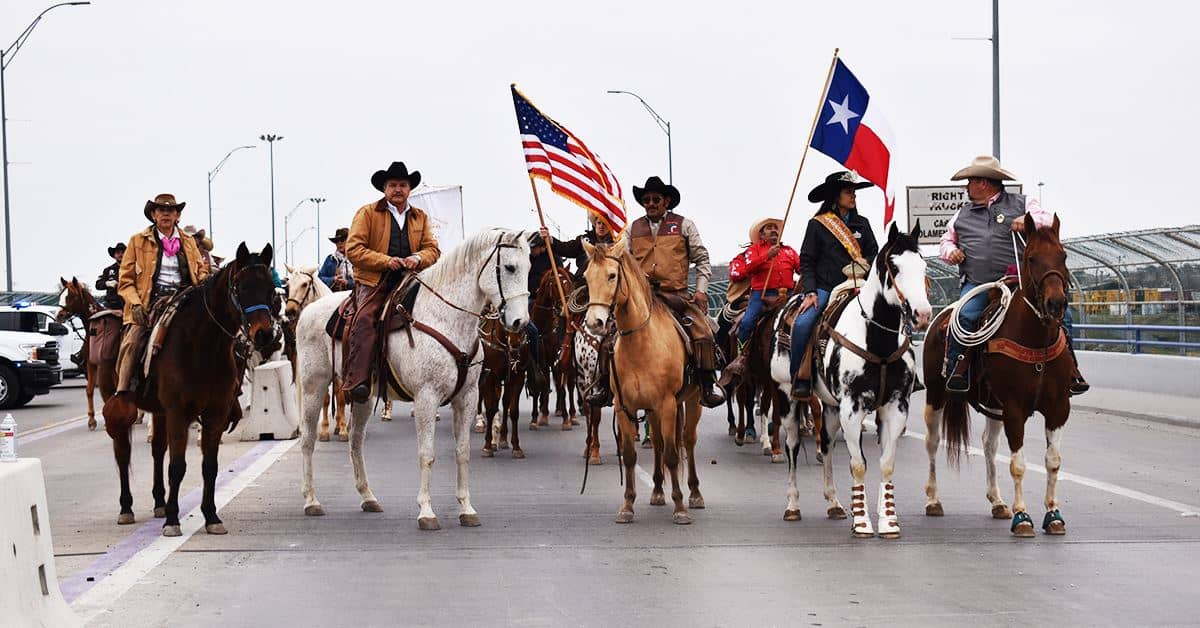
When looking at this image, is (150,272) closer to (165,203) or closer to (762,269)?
(165,203)

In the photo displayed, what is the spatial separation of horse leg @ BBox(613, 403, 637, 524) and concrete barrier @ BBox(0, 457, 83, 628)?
4.80 meters

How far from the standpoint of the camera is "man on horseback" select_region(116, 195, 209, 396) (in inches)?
466

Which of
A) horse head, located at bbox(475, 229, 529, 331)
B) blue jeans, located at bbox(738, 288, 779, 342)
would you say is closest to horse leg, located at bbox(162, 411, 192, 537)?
horse head, located at bbox(475, 229, 529, 331)

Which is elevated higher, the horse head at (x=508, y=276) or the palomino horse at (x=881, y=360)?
the horse head at (x=508, y=276)

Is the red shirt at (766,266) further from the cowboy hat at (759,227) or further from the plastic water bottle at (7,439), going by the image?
the plastic water bottle at (7,439)

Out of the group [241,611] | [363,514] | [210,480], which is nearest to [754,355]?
[363,514]

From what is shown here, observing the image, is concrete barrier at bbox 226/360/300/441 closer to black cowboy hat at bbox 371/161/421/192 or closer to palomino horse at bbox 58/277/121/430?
palomino horse at bbox 58/277/121/430

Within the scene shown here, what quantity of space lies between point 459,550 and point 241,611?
7.54ft

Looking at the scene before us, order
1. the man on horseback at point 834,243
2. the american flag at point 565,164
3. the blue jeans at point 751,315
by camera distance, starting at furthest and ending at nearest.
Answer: the blue jeans at point 751,315 → the american flag at point 565,164 → the man on horseback at point 834,243

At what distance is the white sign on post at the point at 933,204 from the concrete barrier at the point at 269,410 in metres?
13.2

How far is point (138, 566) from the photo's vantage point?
31.5 feet

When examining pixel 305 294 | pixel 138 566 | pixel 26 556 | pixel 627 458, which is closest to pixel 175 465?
pixel 138 566

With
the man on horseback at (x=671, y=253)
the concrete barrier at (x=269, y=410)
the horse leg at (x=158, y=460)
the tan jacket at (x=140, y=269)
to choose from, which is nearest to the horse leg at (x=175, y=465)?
the horse leg at (x=158, y=460)

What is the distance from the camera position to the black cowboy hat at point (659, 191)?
13.0 m
